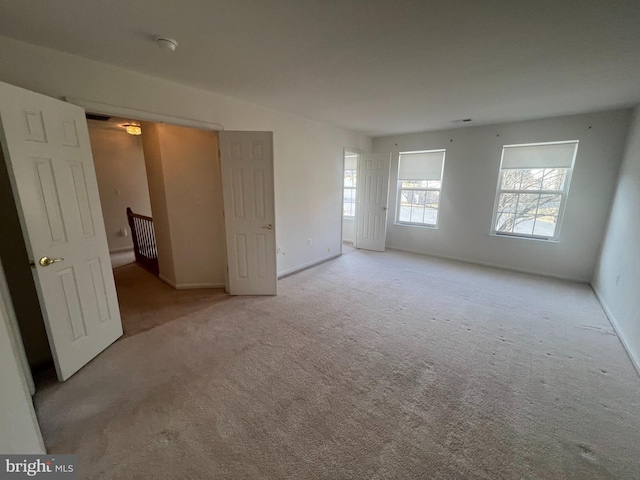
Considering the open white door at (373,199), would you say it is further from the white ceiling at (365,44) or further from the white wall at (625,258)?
the white wall at (625,258)

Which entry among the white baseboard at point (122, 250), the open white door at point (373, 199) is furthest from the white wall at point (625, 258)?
the white baseboard at point (122, 250)

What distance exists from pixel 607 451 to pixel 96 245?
3840 millimetres

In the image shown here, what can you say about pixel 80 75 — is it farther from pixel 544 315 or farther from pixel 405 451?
pixel 544 315

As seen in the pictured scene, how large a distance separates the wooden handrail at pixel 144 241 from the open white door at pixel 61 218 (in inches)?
86.9

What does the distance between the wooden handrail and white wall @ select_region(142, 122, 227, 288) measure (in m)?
0.84

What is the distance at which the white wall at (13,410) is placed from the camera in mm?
1084

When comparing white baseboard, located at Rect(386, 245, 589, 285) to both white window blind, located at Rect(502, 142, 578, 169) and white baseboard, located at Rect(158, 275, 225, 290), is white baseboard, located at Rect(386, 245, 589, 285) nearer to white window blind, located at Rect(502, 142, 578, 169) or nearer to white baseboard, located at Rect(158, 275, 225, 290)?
white window blind, located at Rect(502, 142, 578, 169)

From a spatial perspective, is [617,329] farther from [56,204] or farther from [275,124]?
[56,204]

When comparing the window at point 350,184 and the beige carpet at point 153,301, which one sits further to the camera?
the window at point 350,184

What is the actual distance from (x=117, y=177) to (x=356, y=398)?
6362 millimetres

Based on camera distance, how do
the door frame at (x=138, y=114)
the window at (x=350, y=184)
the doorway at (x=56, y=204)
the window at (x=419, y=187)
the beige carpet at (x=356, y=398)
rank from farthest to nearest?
1. the window at (x=350, y=184)
2. the window at (x=419, y=187)
3. the door frame at (x=138, y=114)
4. the doorway at (x=56, y=204)
5. the beige carpet at (x=356, y=398)

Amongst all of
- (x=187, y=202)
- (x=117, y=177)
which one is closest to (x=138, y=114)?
(x=187, y=202)

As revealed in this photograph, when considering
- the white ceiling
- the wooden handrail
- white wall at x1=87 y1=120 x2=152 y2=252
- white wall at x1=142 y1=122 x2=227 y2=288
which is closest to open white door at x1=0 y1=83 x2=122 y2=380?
the white ceiling

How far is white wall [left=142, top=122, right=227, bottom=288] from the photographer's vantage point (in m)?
3.24
